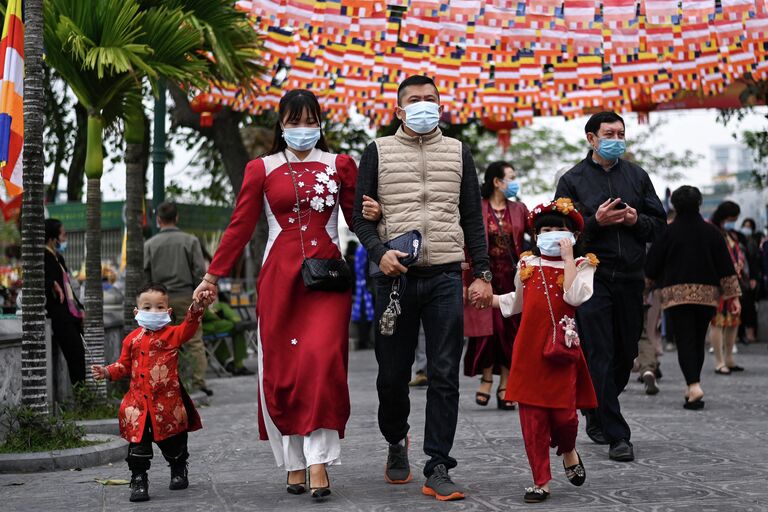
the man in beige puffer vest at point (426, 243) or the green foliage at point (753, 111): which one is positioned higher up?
the green foliage at point (753, 111)

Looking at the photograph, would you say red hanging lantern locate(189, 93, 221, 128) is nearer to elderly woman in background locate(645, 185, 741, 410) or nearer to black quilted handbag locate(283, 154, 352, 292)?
elderly woman in background locate(645, 185, 741, 410)

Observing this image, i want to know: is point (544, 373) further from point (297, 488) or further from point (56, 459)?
point (56, 459)

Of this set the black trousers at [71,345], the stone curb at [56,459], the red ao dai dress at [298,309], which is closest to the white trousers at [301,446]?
the red ao dai dress at [298,309]

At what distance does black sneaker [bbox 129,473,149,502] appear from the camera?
6.36 metres

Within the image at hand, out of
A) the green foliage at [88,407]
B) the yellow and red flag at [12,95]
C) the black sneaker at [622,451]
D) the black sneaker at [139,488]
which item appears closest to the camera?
the black sneaker at [139,488]

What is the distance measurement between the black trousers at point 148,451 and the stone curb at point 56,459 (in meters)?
1.44

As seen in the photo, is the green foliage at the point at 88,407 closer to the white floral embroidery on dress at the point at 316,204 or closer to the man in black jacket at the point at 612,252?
the white floral embroidery on dress at the point at 316,204

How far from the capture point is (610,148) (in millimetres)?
7297

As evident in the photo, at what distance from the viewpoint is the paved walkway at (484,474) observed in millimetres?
5863

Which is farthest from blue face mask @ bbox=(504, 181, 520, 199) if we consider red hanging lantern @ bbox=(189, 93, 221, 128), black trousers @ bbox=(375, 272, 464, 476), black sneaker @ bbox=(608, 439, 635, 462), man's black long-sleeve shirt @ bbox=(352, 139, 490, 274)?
red hanging lantern @ bbox=(189, 93, 221, 128)

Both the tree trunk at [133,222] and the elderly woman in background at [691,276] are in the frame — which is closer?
the elderly woman in background at [691,276]

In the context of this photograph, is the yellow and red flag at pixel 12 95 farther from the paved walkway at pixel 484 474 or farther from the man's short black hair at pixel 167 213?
the man's short black hair at pixel 167 213

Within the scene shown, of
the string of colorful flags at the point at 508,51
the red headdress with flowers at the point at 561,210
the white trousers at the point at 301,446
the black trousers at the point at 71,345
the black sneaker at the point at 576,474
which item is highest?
the string of colorful flags at the point at 508,51

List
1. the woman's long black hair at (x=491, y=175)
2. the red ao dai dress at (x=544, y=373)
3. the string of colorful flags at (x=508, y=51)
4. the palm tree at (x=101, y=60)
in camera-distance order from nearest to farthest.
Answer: the red ao dai dress at (x=544, y=373) < the palm tree at (x=101, y=60) < the woman's long black hair at (x=491, y=175) < the string of colorful flags at (x=508, y=51)
